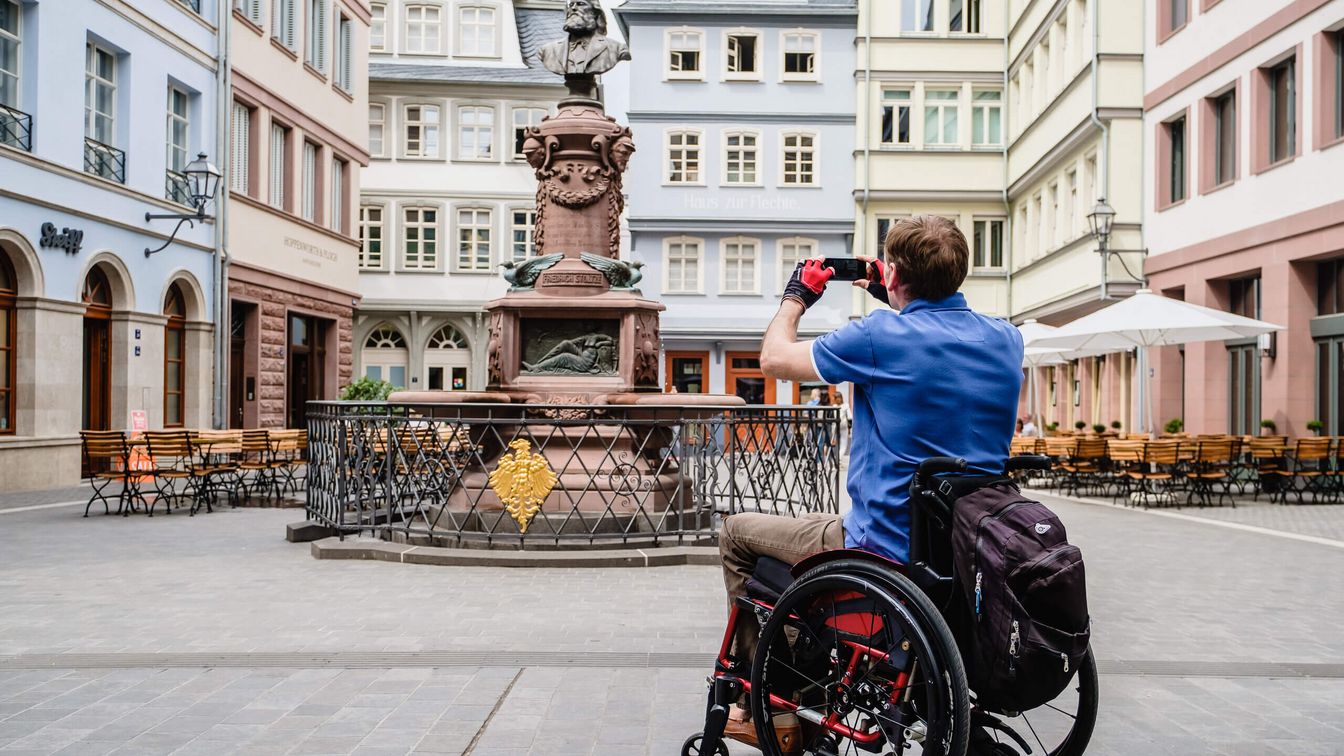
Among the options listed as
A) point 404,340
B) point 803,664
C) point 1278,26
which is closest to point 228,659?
point 803,664

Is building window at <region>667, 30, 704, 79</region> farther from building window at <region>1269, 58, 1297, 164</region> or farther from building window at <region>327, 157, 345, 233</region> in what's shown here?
building window at <region>1269, 58, 1297, 164</region>

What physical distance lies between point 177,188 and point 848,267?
72.8 feet

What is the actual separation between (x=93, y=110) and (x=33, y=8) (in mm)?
2319

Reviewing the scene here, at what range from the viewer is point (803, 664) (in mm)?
3688

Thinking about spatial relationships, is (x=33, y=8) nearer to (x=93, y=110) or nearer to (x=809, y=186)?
(x=93, y=110)

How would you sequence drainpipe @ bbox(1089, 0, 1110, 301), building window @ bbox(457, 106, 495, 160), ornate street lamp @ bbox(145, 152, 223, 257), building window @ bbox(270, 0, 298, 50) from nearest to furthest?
ornate street lamp @ bbox(145, 152, 223, 257) < drainpipe @ bbox(1089, 0, 1110, 301) < building window @ bbox(270, 0, 298, 50) < building window @ bbox(457, 106, 495, 160)

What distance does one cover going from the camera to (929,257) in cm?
358

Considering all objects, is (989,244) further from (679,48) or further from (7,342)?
(7,342)

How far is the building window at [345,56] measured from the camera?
3222 centimetres

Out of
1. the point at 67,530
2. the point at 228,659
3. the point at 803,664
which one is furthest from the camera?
the point at 67,530

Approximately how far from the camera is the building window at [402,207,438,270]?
41969mm

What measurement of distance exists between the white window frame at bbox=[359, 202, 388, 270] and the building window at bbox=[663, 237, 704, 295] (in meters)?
10.5

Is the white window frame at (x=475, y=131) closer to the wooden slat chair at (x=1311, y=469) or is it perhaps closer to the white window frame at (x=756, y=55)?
the white window frame at (x=756, y=55)

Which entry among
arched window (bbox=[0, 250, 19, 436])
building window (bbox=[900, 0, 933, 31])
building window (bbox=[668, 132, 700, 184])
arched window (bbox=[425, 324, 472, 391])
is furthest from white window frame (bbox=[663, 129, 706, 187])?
arched window (bbox=[0, 250, 19, 436])
